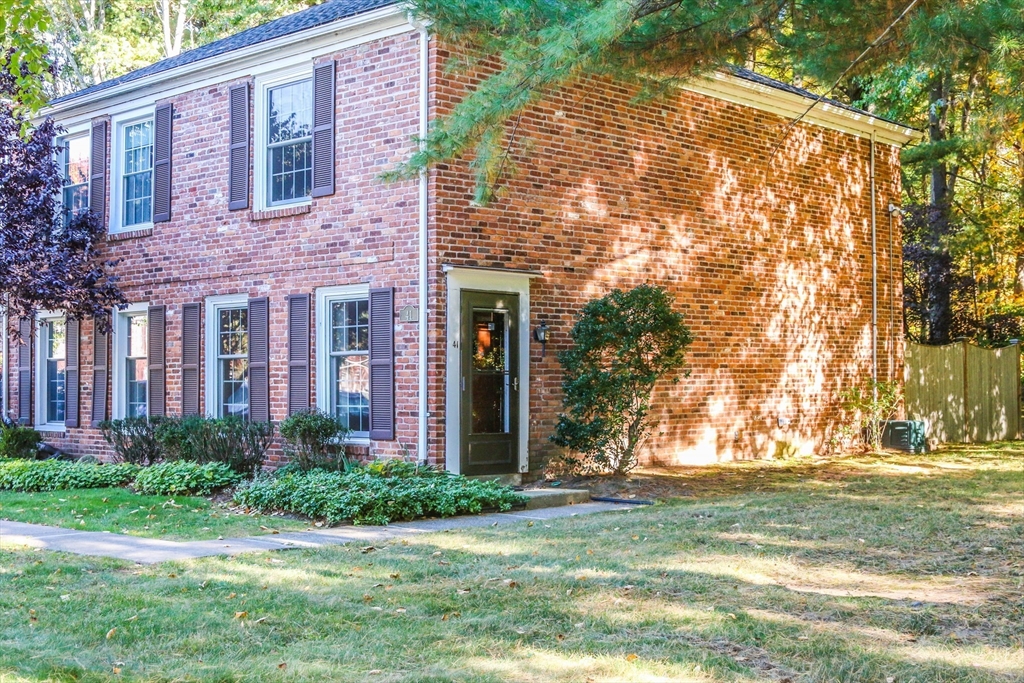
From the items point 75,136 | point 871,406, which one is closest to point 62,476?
point 75,136

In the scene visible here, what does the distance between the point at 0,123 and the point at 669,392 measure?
9447mm

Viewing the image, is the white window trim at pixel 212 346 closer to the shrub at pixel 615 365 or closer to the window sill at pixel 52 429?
the window sill at pixel 52 429

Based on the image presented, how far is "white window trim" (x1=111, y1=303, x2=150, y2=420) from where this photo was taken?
→ 1596 cm

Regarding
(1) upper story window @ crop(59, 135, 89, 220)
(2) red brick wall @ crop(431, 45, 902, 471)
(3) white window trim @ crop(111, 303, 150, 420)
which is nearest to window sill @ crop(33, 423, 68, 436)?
(3) white window trim @ crop(111, 303, 150, 420)

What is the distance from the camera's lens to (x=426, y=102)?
40.3 feet

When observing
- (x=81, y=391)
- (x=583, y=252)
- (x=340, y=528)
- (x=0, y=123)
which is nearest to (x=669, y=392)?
(x=583, y=252)

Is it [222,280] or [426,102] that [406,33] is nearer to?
[426,102]

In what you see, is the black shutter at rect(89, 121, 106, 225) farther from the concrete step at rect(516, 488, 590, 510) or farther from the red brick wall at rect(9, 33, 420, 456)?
the concrete step at rect(516, 488, 590, 510)

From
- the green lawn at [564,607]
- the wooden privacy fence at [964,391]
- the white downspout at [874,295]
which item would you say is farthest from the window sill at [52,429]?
the wooden privacy fence at [964,391]

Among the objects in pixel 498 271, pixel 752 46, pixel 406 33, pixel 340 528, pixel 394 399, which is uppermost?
pixel 406 33

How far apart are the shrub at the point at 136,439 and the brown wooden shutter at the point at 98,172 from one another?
10.7 ft

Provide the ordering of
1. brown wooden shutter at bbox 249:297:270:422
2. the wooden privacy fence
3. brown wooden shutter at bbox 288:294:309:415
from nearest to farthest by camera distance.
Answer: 1. brown wooden shutter at bbox 288:294:309:415
2. brown wooden shutter at bbox 249:297:270:422
3. the wooden privacy fence

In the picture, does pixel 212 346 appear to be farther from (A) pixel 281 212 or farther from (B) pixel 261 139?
(B) pixel 261 139

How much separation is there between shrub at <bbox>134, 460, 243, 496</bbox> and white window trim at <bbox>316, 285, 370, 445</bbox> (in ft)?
4.30
